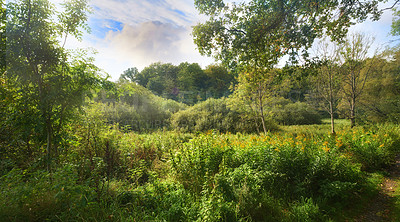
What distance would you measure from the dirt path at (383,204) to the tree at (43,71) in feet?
20.4

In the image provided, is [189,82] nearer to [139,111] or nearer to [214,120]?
[139,111]

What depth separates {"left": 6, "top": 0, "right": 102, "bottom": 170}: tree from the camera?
3.21 metres

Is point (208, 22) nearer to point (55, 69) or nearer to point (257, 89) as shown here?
point (55, 69)

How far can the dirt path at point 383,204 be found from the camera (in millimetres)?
3398

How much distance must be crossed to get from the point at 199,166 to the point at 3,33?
4555mm

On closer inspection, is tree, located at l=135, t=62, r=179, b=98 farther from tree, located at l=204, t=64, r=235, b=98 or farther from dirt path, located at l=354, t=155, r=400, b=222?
dirt path, located at l=354, t=155, r=400, b=222

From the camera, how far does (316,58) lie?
457cm

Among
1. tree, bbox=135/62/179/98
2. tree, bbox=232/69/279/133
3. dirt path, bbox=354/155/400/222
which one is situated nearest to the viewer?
dirt path, bbox=354/155/400/222

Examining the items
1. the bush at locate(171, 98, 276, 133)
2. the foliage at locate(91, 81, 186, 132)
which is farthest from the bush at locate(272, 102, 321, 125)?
the foliage at locate(91, 81, 186, 132)

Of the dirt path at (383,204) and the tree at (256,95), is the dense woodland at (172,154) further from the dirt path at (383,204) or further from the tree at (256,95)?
the tree at (256,95)

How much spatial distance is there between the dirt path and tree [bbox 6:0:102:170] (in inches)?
245

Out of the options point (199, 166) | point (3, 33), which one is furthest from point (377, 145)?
point (3, 33)

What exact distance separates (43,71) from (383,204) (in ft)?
25.2

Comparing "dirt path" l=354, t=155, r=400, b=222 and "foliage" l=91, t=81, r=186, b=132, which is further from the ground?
"foliage" l=91, t=81, r=186, b=132
